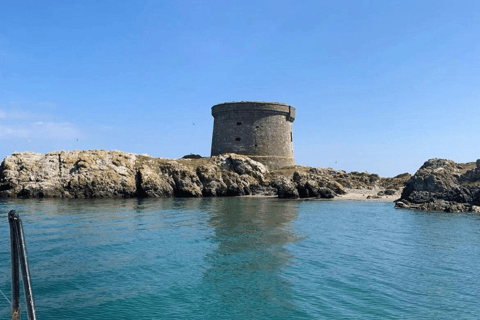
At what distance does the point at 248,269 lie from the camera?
1305cm

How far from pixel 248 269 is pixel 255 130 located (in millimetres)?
46211

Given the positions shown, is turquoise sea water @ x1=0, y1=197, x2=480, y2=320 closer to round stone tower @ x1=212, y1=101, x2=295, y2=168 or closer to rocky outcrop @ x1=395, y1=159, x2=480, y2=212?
rocky outcrop @ x1=395, y1=159, x2=480, y2=212

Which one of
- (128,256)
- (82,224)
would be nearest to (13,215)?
(128,256)

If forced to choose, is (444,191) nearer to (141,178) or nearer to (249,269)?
(249,269)

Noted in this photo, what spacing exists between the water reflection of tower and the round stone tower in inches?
1378

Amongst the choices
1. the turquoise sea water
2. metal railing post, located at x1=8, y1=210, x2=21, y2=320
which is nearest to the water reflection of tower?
the turquoise sea water

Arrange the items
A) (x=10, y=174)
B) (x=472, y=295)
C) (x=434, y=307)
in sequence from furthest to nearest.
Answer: (x=10, y=174) < (x=472, y=295) < (x=434, y=307)

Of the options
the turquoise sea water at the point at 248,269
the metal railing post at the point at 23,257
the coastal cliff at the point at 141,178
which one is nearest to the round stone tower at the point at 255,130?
the coastal cliff at the point at 141,178

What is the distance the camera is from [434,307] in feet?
31.5

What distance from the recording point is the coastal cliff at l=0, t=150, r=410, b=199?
41347 millimetres

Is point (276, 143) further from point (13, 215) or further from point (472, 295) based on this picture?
point (13, 215)

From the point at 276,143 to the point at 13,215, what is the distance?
54604 mm

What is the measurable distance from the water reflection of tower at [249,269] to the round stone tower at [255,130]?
115ft

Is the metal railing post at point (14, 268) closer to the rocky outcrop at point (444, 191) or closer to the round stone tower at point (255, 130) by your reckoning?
the rocky outcrop at point (444, 191)
